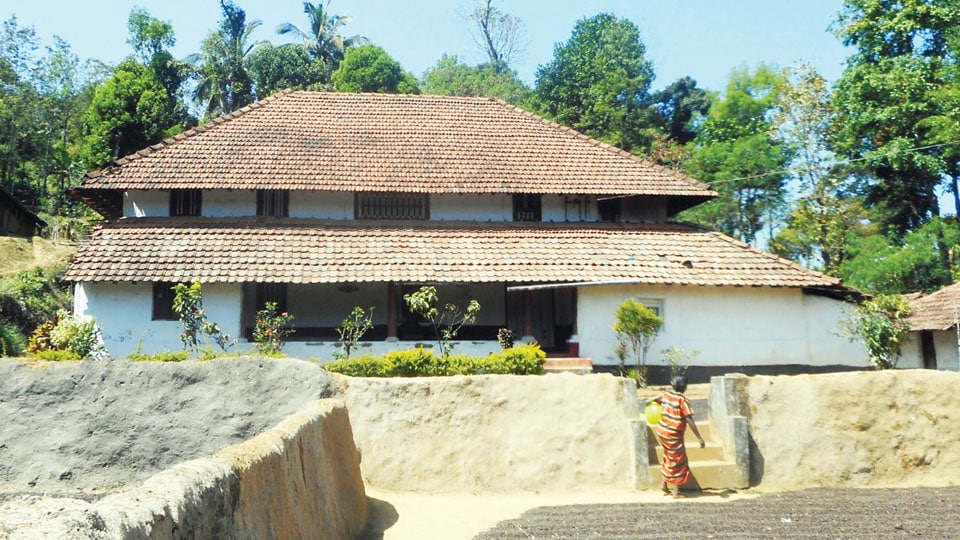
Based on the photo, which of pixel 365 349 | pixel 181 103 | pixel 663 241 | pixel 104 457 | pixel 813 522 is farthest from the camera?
pixel 181 103

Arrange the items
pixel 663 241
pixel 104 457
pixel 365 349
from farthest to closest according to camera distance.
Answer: pixel 663 241, pixel 365 349, pixel 104 457

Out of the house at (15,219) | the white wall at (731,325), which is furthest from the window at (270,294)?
the house at (15,219)

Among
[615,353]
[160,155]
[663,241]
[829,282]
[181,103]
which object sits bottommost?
[615,353]

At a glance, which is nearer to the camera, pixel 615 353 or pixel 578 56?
pixel 615 353

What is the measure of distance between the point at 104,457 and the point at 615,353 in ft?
33.5

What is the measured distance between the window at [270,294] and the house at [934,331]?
1591 centimetres

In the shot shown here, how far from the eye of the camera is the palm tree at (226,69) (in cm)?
3838

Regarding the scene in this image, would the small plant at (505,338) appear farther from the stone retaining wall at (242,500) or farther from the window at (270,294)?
the stone retaining wall at (242,500)

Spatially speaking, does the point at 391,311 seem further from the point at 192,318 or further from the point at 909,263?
the point at 909,263

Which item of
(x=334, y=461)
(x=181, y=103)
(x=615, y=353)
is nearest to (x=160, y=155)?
(x=615, y=353)

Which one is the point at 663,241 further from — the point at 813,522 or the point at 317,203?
the point at 813,522

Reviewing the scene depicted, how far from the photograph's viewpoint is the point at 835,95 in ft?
87.8

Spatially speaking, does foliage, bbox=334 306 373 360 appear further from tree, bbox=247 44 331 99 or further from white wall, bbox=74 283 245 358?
tree, bbox=247 44 331 99

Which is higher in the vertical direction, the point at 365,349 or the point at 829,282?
the point at 829,282
